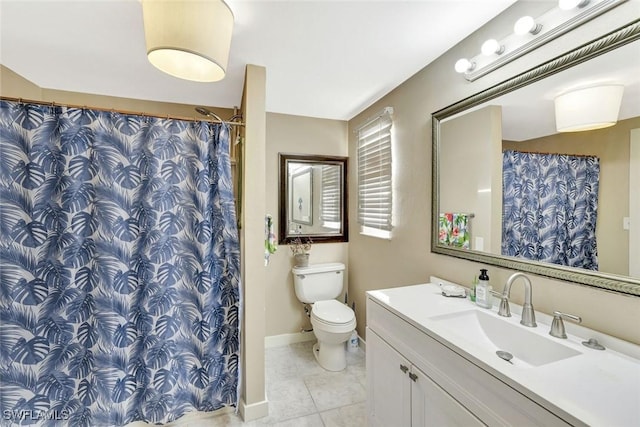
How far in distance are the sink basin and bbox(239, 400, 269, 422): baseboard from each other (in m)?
1.35

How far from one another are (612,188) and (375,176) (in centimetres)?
158

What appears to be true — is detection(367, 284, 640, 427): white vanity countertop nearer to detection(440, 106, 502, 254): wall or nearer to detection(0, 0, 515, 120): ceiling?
detection(440, 106, 502, 254): wall

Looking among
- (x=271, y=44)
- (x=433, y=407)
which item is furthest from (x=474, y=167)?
(x=271, y=44)

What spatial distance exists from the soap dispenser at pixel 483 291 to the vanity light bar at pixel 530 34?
1.04 metres

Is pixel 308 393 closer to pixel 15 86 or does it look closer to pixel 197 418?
pixel 197 418

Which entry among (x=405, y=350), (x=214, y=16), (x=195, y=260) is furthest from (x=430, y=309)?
(x=214, y=16)

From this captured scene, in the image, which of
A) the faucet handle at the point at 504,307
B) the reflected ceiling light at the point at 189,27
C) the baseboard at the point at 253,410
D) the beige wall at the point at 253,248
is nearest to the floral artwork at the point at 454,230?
the faucet handle at the point at 504,307

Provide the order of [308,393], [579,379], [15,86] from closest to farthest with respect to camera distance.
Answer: [579,379] < [15,86] < [308,393]

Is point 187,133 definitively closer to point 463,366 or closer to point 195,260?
point 195,260

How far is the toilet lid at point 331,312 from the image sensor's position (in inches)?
86.1

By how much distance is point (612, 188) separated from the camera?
0.95 m

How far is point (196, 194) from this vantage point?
170 cm

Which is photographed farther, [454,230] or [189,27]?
[454,230]

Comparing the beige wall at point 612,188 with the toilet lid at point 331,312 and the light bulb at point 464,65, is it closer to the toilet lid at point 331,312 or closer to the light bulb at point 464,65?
the light bulb at point 464,65
